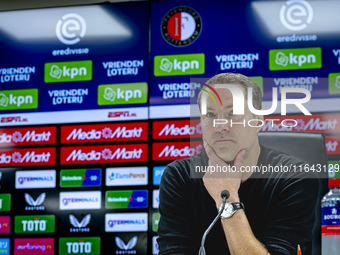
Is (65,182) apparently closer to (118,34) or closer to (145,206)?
(145,206)

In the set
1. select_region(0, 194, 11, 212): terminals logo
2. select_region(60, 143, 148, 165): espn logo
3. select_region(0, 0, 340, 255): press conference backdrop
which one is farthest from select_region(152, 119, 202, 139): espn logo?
select_region(0, 194, 11, 212): terminals logo

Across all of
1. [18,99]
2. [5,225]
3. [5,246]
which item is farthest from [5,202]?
[18,99]

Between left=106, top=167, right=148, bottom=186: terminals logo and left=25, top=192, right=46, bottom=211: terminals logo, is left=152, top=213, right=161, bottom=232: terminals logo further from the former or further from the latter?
left=25, top=192, right=46, bottom=211: terminals logo

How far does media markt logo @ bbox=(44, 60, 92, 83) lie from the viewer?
273cm

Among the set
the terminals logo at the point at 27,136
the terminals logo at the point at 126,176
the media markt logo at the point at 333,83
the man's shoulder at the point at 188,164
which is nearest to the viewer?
the man's shoulder at the point at 188,164

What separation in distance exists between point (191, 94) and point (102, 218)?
0.89m

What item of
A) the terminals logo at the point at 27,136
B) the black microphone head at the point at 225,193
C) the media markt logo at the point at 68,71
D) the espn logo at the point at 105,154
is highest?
the media markt logo at the point at 68,71

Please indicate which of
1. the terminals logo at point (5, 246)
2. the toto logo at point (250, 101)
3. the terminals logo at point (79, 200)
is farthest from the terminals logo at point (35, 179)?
the toto logo at point (250, 101)

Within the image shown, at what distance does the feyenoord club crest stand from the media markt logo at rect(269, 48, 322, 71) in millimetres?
486

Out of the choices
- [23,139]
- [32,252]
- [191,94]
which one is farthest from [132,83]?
[32,252]

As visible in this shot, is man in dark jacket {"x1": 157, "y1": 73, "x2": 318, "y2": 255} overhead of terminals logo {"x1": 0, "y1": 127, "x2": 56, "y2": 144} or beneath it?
beneath

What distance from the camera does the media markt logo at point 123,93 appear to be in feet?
8.70

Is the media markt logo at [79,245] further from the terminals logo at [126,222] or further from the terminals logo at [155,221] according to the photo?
the terminals logo at [155,221]

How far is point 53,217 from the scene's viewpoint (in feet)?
8.61
